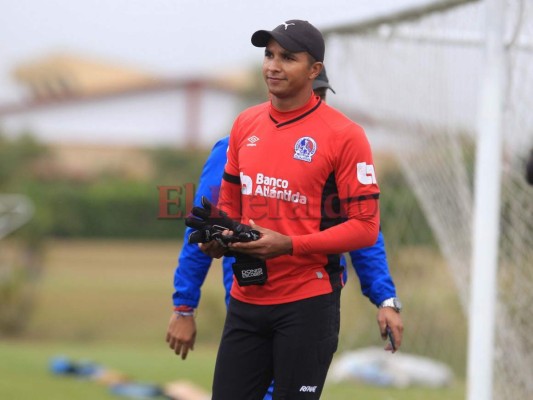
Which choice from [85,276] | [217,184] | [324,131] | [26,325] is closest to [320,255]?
[324,131]

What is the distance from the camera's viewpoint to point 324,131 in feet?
14.3

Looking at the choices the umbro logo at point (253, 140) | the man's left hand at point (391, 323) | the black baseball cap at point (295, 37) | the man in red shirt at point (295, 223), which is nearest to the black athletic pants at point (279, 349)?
the man in red shirt at point (295, 223)

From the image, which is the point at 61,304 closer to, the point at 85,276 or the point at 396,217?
the point at 85,276

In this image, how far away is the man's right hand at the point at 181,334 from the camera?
502 centimetres

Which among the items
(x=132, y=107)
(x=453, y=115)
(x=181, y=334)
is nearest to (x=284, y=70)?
(x=181, y=334)

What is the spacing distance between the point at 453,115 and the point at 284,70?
4.82 meters

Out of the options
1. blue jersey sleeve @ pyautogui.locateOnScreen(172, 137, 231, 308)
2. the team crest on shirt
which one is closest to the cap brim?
the team crest on shirt

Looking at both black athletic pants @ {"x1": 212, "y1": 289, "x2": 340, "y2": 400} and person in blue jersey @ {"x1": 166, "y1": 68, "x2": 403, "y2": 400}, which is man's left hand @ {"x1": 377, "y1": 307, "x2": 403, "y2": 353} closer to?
black athletic pants @ {"x1": 212, "y1": 289, "x2": 340, "y2": 400}

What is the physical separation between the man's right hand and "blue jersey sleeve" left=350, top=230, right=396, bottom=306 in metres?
0.84

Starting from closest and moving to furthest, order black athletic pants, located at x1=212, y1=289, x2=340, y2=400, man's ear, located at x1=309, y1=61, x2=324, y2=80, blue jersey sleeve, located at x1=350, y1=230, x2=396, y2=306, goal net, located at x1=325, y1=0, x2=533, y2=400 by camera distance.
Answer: black athletic pants, located at x1=212, y1=289, x2=340, y2=400 → man's ear, located at x1=309, y1=61, x2=324, y2=80 → blue jersey sleeve, located at x1=350, y1=230, x2=396, y2=306 → goal net, located at x1=325, y1=0, x2=533, y2=400

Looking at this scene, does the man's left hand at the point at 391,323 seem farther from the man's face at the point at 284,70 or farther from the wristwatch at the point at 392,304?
the man's face at the point at 284,70

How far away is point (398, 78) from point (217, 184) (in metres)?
4.75

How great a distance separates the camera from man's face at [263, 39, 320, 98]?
4383 millimetres

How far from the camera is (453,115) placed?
29.5ft
